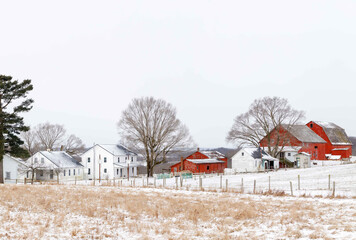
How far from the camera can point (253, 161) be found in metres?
75.8

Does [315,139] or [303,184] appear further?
[315,139]

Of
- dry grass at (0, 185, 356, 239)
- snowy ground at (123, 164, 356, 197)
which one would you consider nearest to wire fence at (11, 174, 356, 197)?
snowy ground at (123, 164, 356, 197)

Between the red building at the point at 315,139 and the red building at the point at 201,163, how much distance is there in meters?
11.6

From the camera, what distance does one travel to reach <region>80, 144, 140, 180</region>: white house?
77.6m

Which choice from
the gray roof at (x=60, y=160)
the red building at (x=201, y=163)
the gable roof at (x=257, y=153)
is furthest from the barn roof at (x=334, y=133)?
the gray roof at (x=60, y=160)

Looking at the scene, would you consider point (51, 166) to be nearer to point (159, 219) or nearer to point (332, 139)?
point (159, 219)

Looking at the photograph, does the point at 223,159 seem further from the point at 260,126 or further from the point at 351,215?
the point at 351,215

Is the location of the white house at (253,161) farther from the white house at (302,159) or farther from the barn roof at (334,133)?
the barn roof at (334,133)

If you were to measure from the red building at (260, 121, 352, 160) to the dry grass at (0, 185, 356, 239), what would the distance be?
58806mm

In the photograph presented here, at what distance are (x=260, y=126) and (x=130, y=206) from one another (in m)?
60.2

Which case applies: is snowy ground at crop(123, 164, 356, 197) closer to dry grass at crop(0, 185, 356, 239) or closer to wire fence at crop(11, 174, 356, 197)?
wire fence at crop(11, 174, 356, 197)

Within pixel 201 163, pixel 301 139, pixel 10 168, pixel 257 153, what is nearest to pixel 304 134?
pixel 301 139

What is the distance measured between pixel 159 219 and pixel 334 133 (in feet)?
281

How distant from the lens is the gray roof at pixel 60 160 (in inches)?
2810
